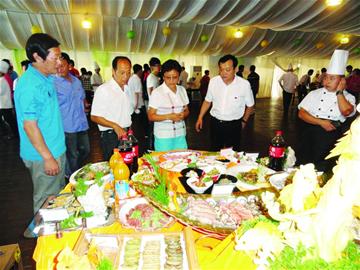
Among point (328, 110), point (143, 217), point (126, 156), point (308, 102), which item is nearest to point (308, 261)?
point (143, 217)

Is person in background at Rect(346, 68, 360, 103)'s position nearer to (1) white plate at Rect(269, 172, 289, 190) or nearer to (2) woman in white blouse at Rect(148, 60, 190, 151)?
(2) woman in white blouse at Rect(148, 60, 190, 151)

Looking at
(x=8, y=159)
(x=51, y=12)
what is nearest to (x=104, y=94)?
(x=8, y=159)

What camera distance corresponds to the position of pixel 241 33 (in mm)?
10422

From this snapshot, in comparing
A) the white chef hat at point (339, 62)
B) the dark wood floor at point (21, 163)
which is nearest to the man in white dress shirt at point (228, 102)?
the white chef hat at point (339, 62)

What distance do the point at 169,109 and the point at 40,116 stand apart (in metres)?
1.23

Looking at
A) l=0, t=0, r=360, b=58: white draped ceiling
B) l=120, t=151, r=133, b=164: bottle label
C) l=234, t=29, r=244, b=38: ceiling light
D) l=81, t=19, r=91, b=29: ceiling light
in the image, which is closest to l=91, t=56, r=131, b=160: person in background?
l=120, t=151, r=133, b=164: bottle label

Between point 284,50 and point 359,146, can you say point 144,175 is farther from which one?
point 284,50

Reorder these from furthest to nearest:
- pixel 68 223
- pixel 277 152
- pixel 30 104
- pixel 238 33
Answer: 1. pixel 238 33
2. pixel 277 152
3. pixel 30 104
4. pixel 68 223

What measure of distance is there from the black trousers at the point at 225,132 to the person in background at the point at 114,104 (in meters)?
1.17

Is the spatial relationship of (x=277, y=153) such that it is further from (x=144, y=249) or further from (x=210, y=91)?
(x=210, y=91)

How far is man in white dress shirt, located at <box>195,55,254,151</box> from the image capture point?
120 inches

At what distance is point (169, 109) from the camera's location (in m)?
2.76

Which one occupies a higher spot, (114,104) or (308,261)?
(114,104)

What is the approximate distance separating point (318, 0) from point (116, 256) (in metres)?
8.72
